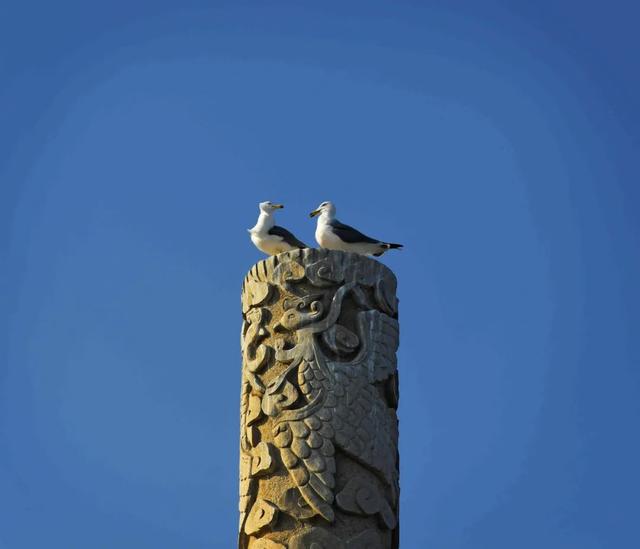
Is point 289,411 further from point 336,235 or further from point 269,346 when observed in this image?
point 336,235

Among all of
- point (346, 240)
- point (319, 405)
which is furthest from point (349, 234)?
point (319, 405)

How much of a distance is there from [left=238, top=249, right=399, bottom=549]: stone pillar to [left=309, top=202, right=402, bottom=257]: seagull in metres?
0.75

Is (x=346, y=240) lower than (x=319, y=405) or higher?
higher

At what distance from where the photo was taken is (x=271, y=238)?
14375 mm

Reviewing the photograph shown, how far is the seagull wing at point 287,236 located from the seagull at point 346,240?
0.37 metres

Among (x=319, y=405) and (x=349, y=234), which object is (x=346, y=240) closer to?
(x=349, y=234)

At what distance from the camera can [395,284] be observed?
13281mm

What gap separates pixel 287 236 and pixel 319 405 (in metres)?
2.65

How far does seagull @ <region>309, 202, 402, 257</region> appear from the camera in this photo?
1380 cm

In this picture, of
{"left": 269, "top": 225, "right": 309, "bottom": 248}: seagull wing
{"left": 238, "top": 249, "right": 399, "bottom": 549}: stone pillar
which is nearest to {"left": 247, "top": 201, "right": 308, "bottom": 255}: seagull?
{"left": 269, "top": 225, "right": 309, "bottom": 248}: seagull wing

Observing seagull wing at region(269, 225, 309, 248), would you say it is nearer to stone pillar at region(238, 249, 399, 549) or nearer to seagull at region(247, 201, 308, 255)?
seagull at region(247, 201, 308, 255)

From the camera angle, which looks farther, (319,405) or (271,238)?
(271,238)

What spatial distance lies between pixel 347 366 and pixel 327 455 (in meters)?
0.88

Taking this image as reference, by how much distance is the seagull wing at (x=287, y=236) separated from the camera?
563 inches
